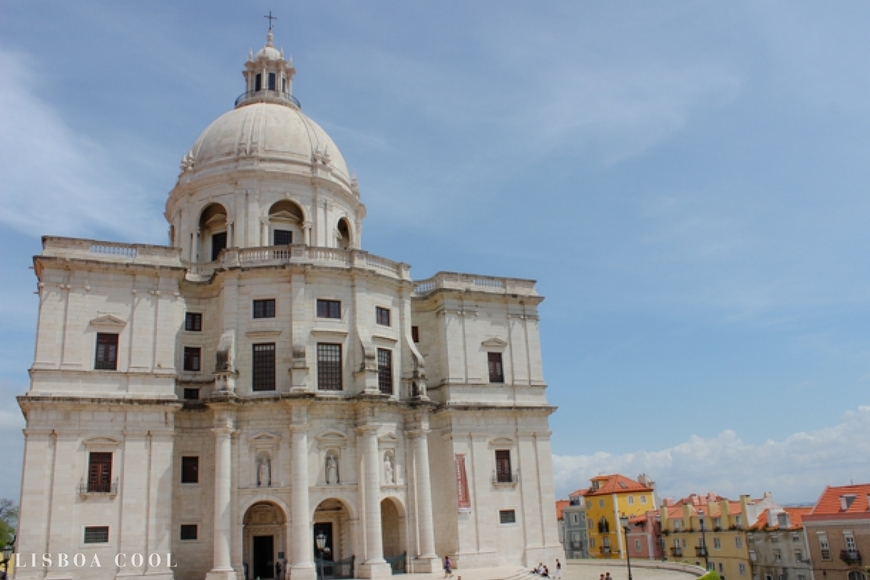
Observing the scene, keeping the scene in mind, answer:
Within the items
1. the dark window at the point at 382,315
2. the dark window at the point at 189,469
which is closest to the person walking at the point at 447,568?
the dark window at the point at 382,315

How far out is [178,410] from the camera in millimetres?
37531

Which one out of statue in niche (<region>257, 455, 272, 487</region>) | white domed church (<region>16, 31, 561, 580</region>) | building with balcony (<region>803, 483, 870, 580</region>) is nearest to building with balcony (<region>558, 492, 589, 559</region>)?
building with balcony (<region>803, 483, 870, 580</region>)

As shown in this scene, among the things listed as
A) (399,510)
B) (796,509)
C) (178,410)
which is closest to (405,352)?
(399,510)

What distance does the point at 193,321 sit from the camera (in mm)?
40750

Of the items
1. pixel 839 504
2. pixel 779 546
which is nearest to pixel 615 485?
pixel 779 546

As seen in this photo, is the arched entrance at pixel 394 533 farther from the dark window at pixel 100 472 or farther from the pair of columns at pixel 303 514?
the dark window at pixel 100 472

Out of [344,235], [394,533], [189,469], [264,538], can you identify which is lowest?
[394,533]

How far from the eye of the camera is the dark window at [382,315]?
41491mm

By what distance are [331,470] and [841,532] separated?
38.8 metres

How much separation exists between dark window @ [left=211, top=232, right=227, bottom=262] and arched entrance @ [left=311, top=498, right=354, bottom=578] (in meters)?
16.6

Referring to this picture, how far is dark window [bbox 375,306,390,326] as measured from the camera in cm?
4149

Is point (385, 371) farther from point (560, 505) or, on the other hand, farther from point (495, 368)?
point (560, 505)

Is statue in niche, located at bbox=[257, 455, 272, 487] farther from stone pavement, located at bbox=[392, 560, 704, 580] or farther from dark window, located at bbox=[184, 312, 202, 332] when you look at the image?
dark window, located at bbox=[184, 312, 202, 332]

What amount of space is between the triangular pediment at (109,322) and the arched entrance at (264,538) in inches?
Result: 430
